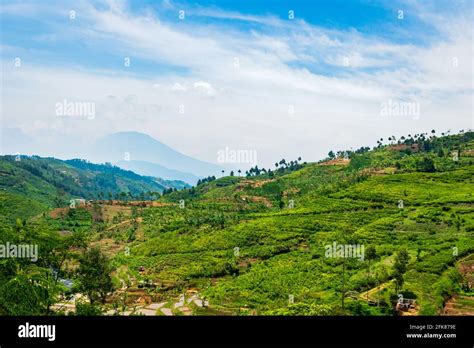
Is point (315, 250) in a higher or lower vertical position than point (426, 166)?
lower

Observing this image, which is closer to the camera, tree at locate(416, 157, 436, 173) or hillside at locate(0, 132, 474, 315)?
hillside at locate(0, 132, 474, 315)

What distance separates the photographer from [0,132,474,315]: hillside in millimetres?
31141

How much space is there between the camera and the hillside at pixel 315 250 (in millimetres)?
31141

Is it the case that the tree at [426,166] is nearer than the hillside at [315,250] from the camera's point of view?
No

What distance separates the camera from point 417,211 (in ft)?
173

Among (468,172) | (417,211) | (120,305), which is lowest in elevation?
(120,305)

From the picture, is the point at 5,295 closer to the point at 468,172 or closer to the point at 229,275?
the point at 229,275

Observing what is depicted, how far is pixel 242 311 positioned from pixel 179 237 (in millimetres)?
28794

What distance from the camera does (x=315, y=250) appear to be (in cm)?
4556

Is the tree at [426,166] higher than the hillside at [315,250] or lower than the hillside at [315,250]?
higher

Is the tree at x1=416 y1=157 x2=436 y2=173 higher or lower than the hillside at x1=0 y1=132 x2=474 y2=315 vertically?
higher

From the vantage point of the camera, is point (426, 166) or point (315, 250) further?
point (426, 166)
